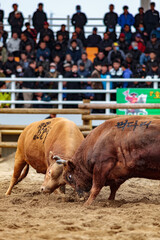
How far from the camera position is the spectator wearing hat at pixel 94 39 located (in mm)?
16969

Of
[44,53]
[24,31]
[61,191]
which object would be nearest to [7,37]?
[24,31]

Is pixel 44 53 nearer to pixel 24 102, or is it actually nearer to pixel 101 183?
pixel 24 102

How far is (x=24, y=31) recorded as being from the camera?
17.0 m

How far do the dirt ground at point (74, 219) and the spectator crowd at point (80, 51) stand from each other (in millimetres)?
7312

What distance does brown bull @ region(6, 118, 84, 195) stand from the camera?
7051 millimetres

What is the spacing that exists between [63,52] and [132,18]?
3.04m

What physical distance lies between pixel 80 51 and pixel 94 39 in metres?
1.21

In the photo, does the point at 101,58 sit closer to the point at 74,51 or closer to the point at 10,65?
the point at 74,51

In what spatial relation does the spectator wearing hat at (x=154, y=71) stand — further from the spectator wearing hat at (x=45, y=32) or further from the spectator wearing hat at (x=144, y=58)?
the spectator wearing hat at (x=45, y=32)

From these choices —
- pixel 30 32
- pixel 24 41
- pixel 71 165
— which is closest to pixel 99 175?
pixel 71 165

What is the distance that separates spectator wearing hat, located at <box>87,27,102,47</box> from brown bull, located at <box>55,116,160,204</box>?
10.7 metres

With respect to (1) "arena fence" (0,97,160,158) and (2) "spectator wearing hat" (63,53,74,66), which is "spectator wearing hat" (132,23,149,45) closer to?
(2) "spectator wearing hat" (63,53,74,66)

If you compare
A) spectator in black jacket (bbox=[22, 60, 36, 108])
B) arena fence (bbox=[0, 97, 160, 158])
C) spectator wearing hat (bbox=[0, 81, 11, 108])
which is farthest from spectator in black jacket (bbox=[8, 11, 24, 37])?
arena fence (bbox=[0, 97, 160, 158])

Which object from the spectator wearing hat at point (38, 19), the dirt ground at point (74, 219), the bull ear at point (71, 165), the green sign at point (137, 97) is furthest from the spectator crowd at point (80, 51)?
the dirt ground at point (74, 219)
